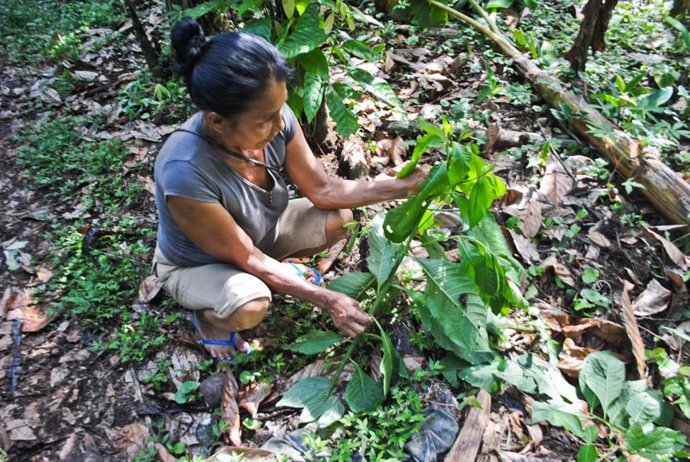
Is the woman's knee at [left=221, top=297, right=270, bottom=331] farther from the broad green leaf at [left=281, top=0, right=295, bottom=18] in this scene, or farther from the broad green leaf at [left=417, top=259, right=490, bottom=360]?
the broad green leaf at [left=281, top=0, right=295, bottom=18]

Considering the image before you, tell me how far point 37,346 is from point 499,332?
89.9 inches

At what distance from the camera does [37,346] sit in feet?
8.72

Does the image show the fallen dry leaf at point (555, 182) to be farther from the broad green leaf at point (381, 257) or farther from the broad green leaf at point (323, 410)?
the broad green leaf at point (323, 410)

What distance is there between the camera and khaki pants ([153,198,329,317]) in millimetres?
2287

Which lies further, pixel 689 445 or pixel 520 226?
pixel 520 226

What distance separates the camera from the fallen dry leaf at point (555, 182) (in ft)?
9.95

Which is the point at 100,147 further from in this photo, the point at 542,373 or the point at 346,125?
the point at 542,373

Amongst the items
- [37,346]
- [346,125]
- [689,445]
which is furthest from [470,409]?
[37,346]

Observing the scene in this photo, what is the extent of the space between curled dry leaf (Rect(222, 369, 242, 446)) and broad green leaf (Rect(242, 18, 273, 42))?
5.27 feet

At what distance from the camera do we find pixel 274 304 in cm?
274

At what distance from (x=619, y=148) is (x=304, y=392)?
7.76 feet

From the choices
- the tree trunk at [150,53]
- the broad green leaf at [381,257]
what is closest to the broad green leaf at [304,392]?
the broad green leaf at [381,257]

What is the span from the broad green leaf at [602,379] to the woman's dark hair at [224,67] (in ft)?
5.64

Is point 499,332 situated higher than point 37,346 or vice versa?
point 499,332
